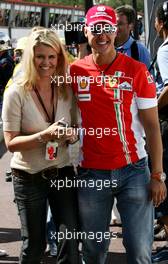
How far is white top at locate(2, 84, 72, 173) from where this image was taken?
3.20m

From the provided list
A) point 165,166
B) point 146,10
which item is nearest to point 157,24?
point 165,166

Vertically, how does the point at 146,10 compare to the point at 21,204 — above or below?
above

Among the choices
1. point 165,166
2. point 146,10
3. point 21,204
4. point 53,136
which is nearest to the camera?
point 53,136

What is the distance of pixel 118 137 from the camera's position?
3.09 metres

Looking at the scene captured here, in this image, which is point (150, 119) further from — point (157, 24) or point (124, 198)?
point (157, 24)

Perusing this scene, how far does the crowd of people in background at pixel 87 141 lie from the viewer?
3.09 metres

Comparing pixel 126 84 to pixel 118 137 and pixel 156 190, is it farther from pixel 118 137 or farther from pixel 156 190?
pixel 156 190

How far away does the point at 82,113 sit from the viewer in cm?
317

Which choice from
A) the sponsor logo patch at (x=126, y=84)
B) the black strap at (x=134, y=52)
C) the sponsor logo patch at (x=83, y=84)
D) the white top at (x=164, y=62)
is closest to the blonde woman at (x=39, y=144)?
the sponsor logo patch at (x=83, y=84)

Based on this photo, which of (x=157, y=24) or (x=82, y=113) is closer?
(x=82, y=113)

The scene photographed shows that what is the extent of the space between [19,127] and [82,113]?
371mm

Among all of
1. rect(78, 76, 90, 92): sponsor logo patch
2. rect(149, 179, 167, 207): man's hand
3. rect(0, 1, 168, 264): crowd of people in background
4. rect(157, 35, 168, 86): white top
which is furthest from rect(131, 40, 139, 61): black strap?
rect(149, 179, 167, 207): man's hand

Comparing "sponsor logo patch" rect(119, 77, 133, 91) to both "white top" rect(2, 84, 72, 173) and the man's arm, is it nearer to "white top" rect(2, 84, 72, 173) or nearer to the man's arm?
the man's arm

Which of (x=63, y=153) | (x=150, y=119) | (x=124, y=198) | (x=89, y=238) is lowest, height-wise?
(x=89, y=238)
